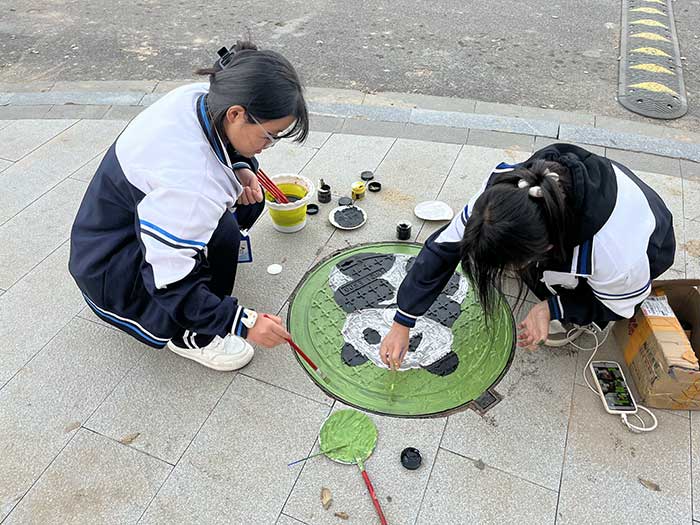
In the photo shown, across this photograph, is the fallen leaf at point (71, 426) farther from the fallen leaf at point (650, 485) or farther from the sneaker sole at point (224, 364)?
the fallen leaf at point (650, 485)

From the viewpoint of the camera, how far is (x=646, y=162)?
346 centimetres

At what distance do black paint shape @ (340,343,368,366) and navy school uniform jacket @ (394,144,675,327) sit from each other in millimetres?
355

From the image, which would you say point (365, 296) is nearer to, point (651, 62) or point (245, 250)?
point (245, 250)

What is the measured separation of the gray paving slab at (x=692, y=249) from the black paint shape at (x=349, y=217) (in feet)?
5.75

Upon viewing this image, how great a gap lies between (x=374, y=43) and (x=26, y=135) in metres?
3.45

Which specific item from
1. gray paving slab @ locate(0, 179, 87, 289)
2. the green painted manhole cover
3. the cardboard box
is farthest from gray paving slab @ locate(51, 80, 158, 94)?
the cardboard box

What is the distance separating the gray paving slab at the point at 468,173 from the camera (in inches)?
123

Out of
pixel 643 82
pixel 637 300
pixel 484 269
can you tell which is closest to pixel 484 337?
pixel 637 300

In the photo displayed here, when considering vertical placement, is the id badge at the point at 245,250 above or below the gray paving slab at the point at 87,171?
above

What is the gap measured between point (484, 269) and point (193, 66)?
4.45 meters

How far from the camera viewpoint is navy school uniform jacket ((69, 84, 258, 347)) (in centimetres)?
158

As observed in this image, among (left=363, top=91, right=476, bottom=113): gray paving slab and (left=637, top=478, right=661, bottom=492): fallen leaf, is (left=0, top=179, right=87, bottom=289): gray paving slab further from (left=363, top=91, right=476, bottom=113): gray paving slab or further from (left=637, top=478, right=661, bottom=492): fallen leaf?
(left=637, top=478, right=661, bottom=492): fallen leaf

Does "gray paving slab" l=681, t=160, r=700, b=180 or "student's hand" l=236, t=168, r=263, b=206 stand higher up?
"student's hand" l=236, t=168, r=263, b=206

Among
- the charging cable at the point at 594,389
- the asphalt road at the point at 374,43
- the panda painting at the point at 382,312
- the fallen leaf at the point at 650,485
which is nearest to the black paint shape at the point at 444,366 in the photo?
→ the panda painting at the point at 382,312
